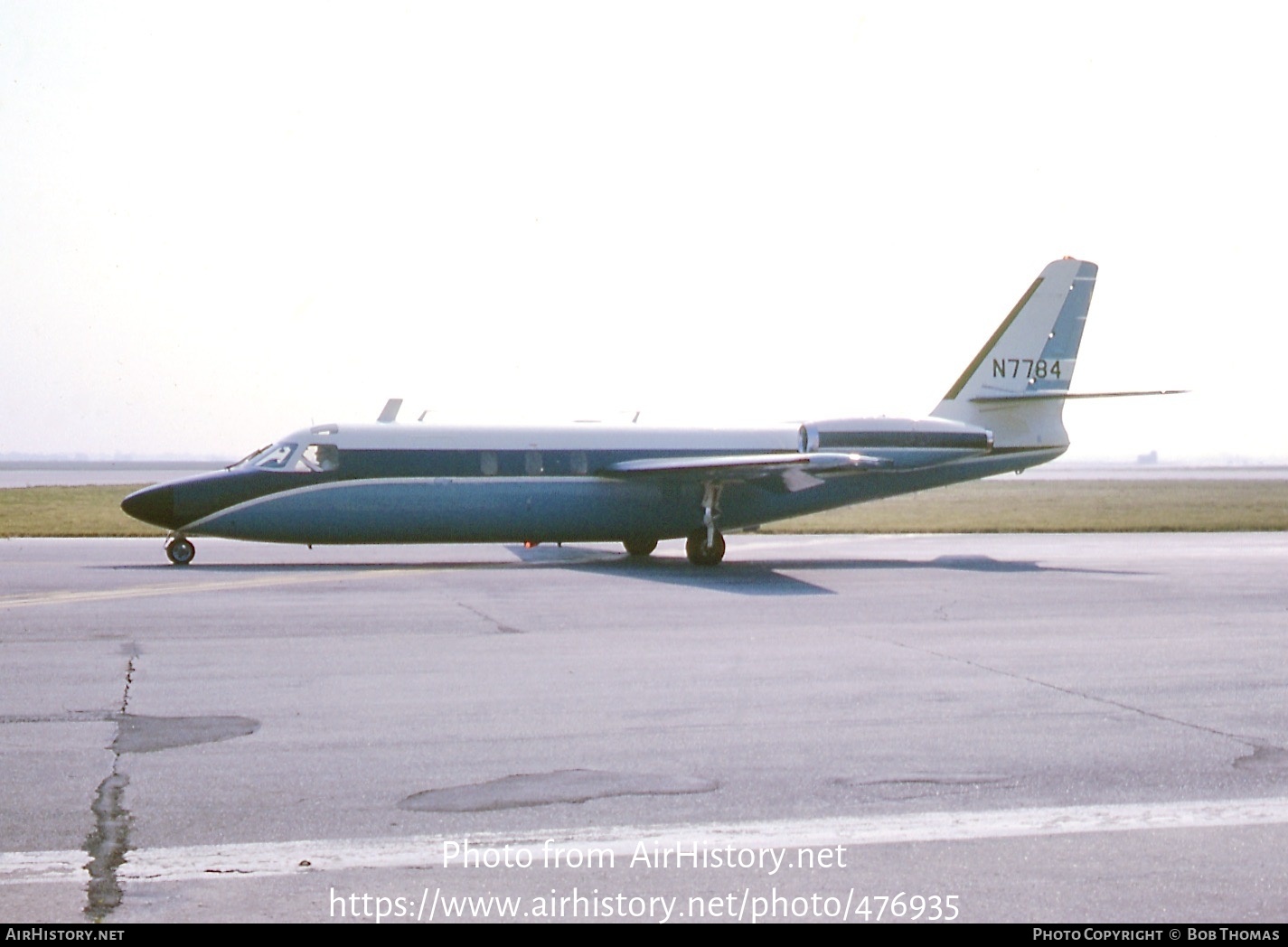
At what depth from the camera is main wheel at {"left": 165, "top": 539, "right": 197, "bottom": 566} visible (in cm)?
2439

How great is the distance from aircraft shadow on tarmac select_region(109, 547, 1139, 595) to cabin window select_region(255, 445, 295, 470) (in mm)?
1929

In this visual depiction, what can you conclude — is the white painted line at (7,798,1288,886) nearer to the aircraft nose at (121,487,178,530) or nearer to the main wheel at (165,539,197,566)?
the aircraft nose at (121,487,178,530)

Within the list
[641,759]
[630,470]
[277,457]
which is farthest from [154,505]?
[641,759]

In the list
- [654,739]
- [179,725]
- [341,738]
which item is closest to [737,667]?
[654,739]

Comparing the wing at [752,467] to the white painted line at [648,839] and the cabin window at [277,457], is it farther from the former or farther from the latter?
the white painted line at [648,839]

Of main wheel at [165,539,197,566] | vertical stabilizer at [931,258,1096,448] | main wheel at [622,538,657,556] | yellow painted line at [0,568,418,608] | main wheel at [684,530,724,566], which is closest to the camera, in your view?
yellow painted line at [0,568,418,608]

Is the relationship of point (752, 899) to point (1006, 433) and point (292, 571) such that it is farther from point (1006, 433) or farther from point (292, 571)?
point (1006, 433)

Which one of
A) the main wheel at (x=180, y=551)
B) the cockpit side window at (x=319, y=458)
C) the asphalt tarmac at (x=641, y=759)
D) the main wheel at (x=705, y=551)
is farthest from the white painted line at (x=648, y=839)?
the main wheel at (x=180, y=551)

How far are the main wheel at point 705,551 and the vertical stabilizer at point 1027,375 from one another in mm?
7399

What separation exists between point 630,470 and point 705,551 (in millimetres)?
2290

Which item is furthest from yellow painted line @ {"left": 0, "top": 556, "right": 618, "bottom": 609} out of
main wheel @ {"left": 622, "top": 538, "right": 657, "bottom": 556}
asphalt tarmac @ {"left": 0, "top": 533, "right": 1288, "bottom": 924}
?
main wheel @ {"left": 622, "top": 538, "right": 657, "bottom": 556}

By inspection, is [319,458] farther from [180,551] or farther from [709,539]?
[709,539]

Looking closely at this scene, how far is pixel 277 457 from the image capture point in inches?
973

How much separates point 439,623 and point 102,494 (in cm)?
5297
